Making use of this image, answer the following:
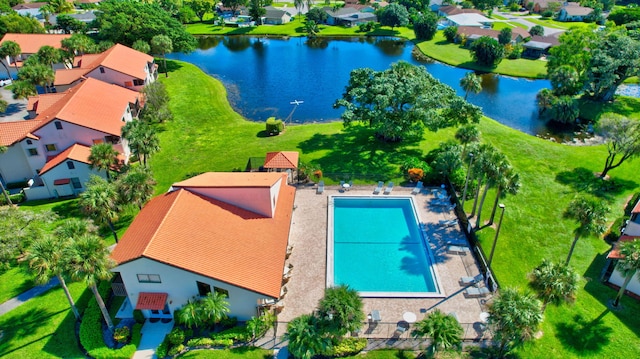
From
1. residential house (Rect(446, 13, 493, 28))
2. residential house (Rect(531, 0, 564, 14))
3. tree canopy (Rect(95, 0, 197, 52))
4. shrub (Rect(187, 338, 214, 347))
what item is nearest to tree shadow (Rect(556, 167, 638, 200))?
shrub (Rect(187, 338, 214, 347))

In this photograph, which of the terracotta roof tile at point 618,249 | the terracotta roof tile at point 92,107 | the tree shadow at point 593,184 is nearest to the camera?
the terracotta roof tile at point 618,249

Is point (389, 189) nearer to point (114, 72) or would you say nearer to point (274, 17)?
point (114, 72)

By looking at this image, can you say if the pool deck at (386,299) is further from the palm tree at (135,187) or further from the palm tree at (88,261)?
the palm tree at (135,187)

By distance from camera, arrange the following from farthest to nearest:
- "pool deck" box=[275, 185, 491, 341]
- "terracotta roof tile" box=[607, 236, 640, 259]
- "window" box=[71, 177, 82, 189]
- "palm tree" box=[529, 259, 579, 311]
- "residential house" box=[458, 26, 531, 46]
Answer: "residential house" box=[458, 26, 531, 46], "window" box=[71, 177, 82, 189], "terracotta roof tile" box=[607, 236, 640, 259], "pool deck" box=[275, 185, 491, 341], "palm tree" box=[529, 259, 579, 311]

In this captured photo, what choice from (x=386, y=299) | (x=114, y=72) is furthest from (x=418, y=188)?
(x=114, y=72)

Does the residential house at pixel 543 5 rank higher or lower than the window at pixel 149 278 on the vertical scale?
higher

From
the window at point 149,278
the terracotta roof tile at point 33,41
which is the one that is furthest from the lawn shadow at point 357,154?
the terracotta roof tile at point 33,41

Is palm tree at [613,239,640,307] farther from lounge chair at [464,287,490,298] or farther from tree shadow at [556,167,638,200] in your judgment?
tree shadow at [556,167,638,200]
